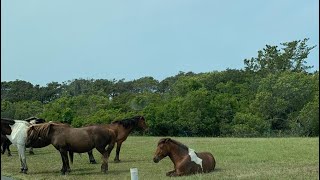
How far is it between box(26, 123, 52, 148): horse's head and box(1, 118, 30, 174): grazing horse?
8.8 inches

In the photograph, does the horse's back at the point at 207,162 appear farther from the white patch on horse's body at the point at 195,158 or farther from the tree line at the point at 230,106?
the tree line at the point at 230,106

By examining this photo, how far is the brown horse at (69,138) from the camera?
12.6 m

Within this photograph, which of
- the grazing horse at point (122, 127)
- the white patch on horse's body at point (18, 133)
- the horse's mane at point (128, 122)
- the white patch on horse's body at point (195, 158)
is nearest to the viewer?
the white patch on horse's body at point (195, 158)

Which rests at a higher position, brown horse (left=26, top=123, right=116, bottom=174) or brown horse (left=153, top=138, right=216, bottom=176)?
brown horse (left=26, top=123, right=116, bottom=174)

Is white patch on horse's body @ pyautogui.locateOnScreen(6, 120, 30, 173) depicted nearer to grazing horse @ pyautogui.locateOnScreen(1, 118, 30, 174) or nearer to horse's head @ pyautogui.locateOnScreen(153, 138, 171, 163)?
grazing horse @ pyautogui.locateOnScreen(1, 118, 30, 174)

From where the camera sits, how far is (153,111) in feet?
145

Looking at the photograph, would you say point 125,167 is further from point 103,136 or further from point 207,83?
point 207,83

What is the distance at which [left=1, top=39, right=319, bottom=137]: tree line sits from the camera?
41.1m

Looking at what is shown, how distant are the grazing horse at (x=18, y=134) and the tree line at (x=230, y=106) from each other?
85.1ft

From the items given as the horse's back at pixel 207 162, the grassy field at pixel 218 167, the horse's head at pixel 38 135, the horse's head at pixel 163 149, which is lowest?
the grassy field at pixel 218 167

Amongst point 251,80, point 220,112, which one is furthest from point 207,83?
point 220,112

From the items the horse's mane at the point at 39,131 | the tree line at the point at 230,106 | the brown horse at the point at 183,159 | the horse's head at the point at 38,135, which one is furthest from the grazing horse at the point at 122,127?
the tree line at the point at 230,106

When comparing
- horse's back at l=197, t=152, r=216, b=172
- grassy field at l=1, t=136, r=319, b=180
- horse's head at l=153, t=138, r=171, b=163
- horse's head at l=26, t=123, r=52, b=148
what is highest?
horse's head at l=26, t=123, r=52, b=148

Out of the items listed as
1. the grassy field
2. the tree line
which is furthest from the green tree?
the grassy field
